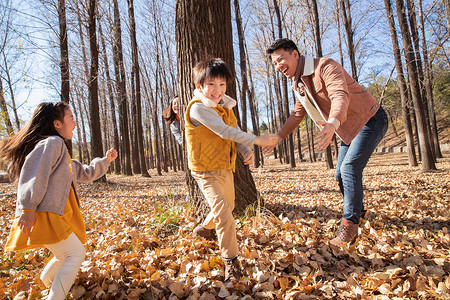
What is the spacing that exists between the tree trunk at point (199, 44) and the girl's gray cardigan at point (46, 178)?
5.94 ft

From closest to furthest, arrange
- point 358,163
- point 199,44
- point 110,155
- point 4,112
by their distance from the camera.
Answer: point 110,155 → point 358,163 → point 199,44 → point 4,112

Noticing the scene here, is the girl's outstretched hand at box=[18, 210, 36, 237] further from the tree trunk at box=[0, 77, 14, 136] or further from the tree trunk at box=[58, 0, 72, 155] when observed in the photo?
the tree trunk at box=[0, 77, 14, 136]

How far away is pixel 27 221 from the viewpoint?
1.74 metres

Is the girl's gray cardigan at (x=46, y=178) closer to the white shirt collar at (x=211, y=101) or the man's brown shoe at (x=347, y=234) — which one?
the white shirt collar at (x=211, y=101)

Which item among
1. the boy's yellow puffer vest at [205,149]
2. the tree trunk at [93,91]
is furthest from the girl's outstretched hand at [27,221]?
the tree trunk at [93,91]

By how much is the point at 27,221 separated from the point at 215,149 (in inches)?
56.9

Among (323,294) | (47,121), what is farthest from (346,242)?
(47,121)

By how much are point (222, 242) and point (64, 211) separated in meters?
1.27

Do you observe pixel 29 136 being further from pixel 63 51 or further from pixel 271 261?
pixel 63 51

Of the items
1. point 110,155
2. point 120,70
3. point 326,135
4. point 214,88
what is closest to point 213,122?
point 214,88

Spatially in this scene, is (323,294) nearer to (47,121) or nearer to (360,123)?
(360,123)

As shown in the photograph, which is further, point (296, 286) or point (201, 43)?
point (201, 43)

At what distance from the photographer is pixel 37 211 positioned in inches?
71.4

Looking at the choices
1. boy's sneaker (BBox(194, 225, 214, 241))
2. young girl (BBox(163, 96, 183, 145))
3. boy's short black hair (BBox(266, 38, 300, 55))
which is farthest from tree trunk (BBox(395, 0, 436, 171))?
boy's sneaker (BBox(194, 225, 214, 241))
